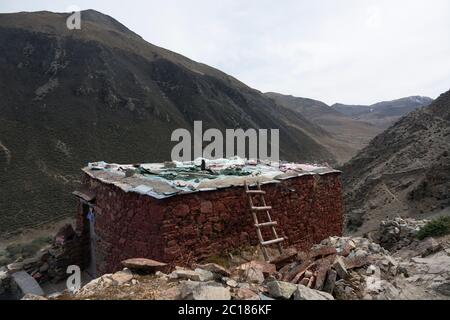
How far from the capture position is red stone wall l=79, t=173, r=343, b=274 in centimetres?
677

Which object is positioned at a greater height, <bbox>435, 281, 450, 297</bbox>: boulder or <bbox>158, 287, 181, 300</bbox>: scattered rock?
<bbox>158, 287, 181, 300</bbox>: scattered rock

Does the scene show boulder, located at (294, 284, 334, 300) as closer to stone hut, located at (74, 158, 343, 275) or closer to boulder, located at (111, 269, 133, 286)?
boulder, located at (111, 269, 133, 286)

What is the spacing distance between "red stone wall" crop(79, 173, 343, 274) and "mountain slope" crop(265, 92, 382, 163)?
58.9m

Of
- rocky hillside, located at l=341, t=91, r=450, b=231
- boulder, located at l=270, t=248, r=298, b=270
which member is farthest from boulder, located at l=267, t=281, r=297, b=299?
rocky hillside, located at l=341, t=91, r=450, b=231

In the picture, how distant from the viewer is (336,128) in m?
113

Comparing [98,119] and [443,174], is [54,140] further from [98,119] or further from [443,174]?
[443,174]

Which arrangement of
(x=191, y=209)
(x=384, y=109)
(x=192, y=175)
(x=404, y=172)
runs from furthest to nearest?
(x=384, y=109) < (x=404, y=172) < (x=192, y=175) < (x=191, y=209)

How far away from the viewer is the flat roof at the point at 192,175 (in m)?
7.14

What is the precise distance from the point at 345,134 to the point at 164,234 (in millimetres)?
102637

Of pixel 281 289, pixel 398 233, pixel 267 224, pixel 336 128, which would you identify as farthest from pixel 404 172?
pixel 336 128

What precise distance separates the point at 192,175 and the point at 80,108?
3662 cm

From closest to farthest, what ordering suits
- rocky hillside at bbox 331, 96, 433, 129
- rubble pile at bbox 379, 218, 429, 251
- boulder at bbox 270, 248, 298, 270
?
1. boulder at bbox 270, 248, 298, 270
2. rubble pile at bbox 379, 218, 429, 251
3. rocky hillside at bbox 331, 96, 433, 129

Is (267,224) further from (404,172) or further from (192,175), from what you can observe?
(404,172)

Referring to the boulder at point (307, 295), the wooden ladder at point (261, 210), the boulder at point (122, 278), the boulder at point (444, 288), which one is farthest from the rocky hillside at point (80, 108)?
the boulder at point (444, 288)
